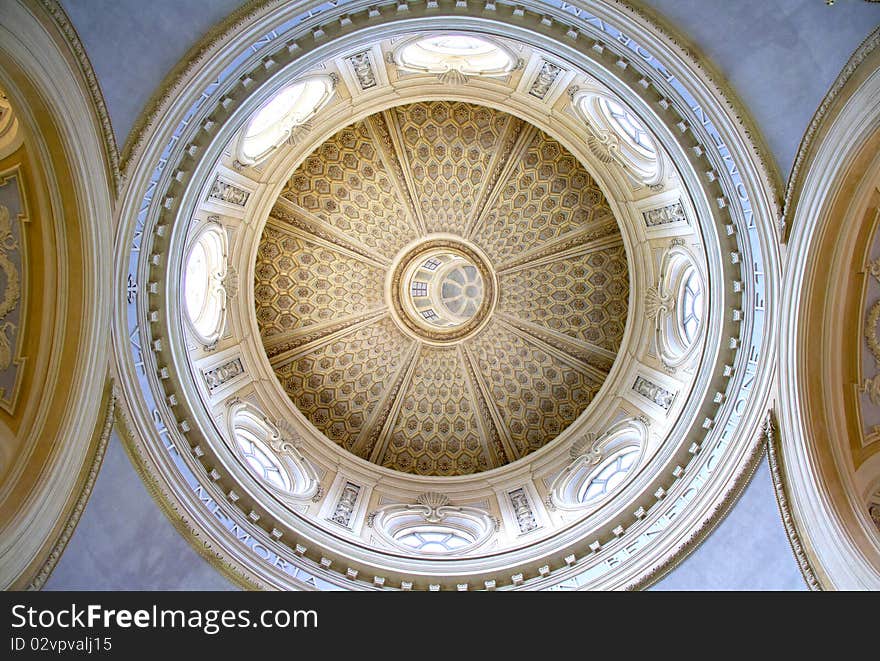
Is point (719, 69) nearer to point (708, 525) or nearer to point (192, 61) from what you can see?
point (708, 525)

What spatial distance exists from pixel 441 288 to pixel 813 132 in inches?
489

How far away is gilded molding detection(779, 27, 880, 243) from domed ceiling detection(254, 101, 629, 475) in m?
8.11

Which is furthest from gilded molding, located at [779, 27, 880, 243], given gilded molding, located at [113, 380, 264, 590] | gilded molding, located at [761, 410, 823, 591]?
gilded molding, located at [113, 380, 264, 590]

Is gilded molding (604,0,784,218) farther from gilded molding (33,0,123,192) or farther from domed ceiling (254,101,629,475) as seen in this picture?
domed ceiling (254,101,629,475)

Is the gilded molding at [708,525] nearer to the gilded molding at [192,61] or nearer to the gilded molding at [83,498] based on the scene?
the gilded molding at [83,498]

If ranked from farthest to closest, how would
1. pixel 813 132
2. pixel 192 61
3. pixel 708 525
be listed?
pixel 708 525 < pixel 192 61 < pixel 813 132

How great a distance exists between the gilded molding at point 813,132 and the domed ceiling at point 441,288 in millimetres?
8112

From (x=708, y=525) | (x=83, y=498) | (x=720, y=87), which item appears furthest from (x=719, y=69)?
(x=83, y=498)

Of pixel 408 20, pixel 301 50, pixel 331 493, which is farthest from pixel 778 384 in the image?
pixel 331 493

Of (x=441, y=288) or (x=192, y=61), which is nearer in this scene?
(x=192, y=61)

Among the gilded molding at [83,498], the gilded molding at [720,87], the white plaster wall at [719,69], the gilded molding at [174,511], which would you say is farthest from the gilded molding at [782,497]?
the gilded molding at [83,498]

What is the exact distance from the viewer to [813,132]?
958 cm

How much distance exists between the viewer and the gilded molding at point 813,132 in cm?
868

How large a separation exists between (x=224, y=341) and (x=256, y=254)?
2525mm
